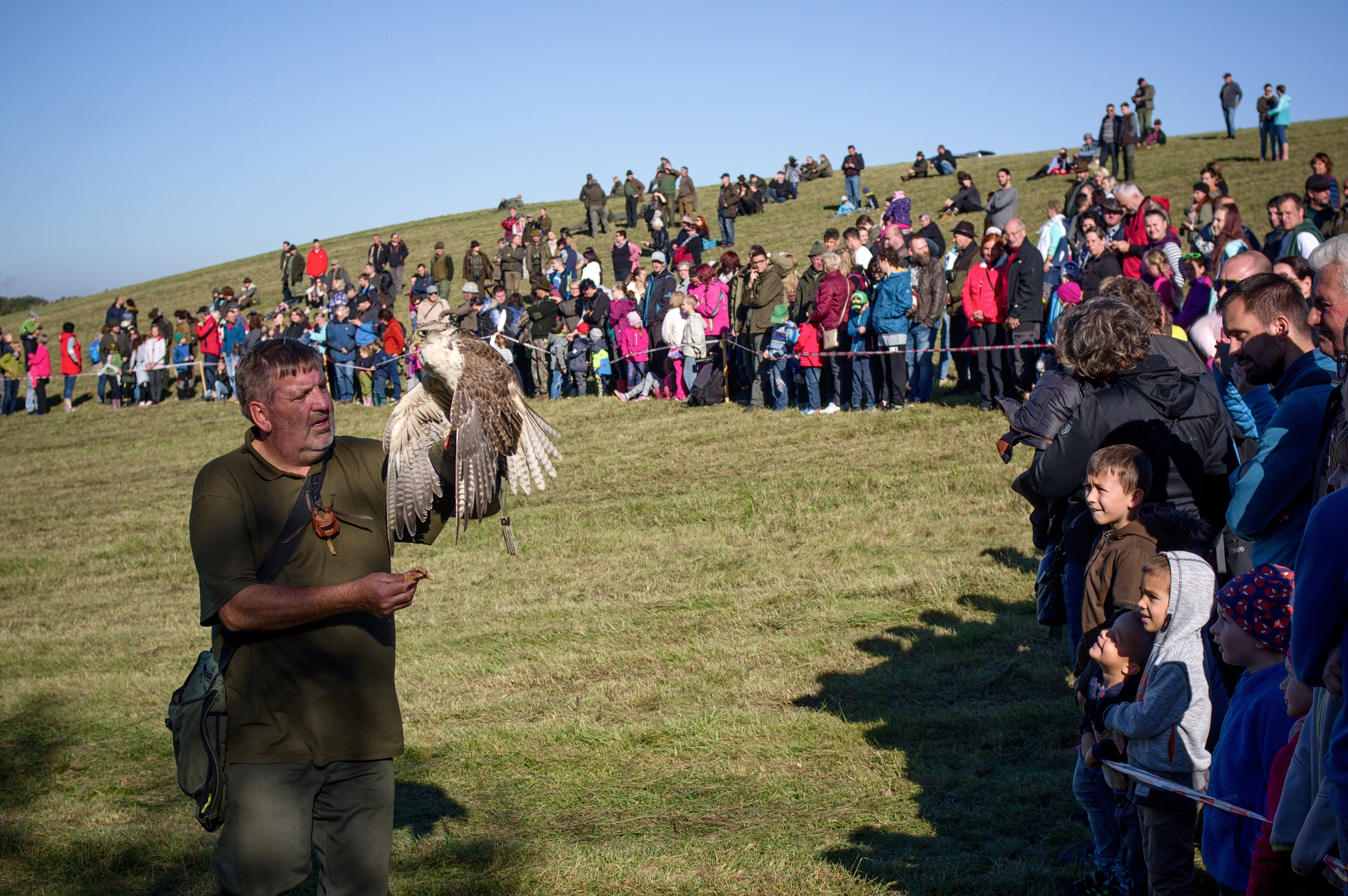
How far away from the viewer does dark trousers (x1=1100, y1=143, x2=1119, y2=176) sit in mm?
24891

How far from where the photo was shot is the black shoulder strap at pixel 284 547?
2.89 m

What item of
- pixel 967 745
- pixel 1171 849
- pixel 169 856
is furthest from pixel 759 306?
pixel 1171 849

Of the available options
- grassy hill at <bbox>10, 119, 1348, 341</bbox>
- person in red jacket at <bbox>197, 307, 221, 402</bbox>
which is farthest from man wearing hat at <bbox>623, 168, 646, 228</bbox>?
person in red jacket at <bbox>197, 307, 221, 402</bbox>

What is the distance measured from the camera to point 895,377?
1208cm

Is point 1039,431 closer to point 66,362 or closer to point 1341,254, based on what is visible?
point 1341,254

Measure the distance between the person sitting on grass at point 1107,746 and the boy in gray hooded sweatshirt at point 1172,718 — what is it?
0.10 meters

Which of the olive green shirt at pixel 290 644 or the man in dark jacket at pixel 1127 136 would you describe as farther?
the man in dark jacket at pixel 1127 136

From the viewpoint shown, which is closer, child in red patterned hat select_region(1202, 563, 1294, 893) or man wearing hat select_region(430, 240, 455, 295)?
child in red patterned hat select_region(1202, 563, 1294, 893)

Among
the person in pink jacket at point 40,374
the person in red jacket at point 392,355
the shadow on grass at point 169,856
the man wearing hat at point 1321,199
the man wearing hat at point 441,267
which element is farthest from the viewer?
the man wearing hat at point 441,267

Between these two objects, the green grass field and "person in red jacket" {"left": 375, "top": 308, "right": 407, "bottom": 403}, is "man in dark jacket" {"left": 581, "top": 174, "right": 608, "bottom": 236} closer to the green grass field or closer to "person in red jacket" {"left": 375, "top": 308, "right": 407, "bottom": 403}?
"person in red jacket" {"left": 375, "top": 308, "right": 407, "bottom": 403}

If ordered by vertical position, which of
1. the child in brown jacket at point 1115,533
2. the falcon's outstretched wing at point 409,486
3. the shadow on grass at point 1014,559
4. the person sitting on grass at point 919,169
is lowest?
the shadow on grass at point 1014,559

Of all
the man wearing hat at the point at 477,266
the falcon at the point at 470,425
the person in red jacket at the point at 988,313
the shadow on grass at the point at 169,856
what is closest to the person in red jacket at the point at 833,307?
the person in red jacket at the point at 988,313

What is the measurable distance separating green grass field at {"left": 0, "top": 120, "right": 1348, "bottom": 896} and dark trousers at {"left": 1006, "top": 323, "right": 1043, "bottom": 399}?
1.95 ft

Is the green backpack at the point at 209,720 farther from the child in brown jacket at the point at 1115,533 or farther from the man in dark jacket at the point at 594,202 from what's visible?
the man in dark jacket at the point at 594,202
